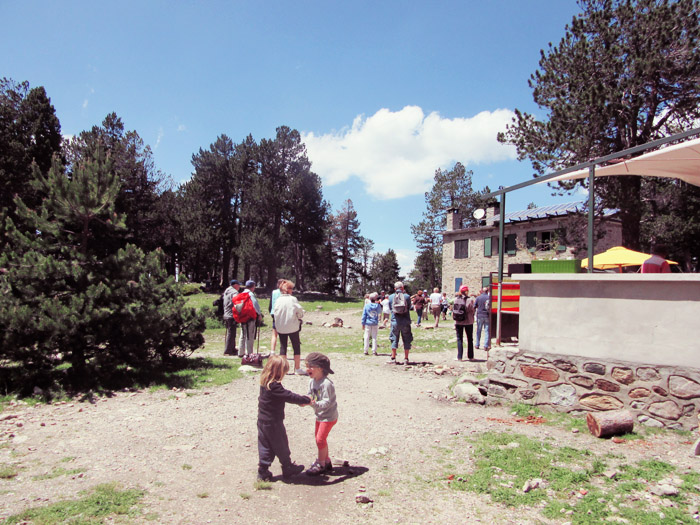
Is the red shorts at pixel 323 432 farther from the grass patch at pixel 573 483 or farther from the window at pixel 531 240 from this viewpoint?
the window at pixel 531 240

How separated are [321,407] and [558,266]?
13.1 feet

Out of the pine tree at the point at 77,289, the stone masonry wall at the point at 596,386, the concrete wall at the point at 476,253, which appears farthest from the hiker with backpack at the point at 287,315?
the concrete wall at the point at 476,253

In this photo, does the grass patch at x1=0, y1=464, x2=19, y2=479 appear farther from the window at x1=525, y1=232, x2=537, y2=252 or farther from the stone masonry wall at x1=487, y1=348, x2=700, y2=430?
the window at x1=525, y1=232, x2=537, y2=252

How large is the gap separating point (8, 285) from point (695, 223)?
27.1m

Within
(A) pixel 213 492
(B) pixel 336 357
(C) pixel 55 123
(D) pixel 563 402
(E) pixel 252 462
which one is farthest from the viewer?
(C) pixel 55 123

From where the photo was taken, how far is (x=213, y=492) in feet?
13.1

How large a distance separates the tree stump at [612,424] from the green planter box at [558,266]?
1.92 meters

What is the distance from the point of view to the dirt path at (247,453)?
3691mm

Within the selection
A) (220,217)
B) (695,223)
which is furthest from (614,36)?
(220,217)

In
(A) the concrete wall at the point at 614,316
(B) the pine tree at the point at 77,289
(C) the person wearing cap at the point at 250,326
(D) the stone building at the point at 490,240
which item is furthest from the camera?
(D) the stone building at the point at 490,240

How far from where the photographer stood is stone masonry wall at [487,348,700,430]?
5105 millimetres

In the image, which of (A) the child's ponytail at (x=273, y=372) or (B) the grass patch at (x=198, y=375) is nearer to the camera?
(A) the child's ponytail at (x=273, y=372)

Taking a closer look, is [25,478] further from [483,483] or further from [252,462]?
[483,483]

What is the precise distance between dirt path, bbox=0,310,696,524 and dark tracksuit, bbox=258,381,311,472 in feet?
0.81
